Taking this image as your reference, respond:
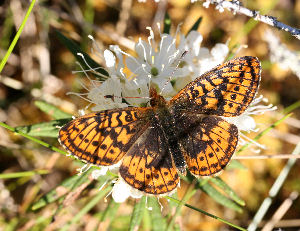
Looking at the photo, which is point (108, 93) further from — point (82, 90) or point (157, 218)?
point (82, 90)

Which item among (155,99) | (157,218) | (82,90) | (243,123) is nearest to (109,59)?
(155,99)

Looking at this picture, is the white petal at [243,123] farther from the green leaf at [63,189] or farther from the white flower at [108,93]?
the green leaf at [63,189]

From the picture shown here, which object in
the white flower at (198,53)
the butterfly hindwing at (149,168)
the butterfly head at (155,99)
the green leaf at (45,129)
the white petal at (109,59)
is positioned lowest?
the green leaf at (45,129)

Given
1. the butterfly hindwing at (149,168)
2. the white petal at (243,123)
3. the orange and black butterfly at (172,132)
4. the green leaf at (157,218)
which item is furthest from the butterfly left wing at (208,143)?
the green leaf at (157,218)

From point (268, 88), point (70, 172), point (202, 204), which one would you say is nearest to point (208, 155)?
A: point (202, 204)

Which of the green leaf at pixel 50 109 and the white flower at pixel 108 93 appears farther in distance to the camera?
the green leaf at pixel 50 109

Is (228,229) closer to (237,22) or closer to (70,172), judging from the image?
(70,172)
